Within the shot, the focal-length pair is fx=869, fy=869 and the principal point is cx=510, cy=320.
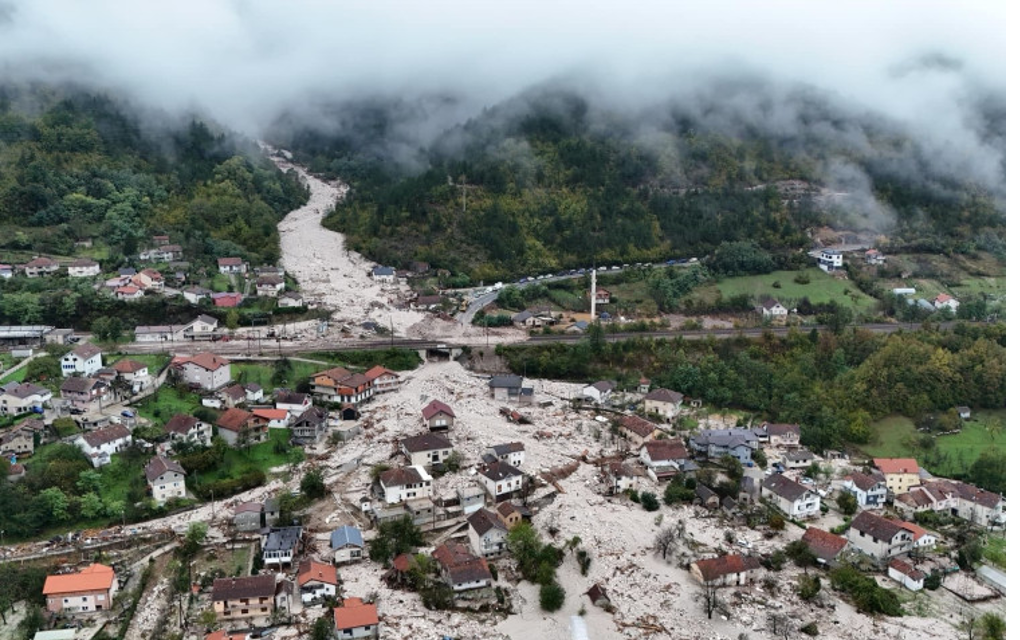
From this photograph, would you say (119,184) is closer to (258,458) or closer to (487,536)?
(258,458)

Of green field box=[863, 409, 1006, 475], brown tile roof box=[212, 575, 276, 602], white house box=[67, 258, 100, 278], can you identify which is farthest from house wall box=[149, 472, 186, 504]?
green field box=[863, 409, 1006, 475]

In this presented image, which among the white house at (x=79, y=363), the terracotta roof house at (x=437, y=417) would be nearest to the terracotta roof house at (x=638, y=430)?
the terracotta roof house at (x=437, y=417)

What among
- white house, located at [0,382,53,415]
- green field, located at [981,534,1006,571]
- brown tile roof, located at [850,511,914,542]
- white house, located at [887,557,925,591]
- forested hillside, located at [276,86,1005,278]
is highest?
forested hillside, located at [276,86,1005,278]

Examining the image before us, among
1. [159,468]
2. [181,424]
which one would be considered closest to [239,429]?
[181,424]

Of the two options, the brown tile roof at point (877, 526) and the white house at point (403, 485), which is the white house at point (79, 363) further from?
the brown tile roof at point (877, 526)

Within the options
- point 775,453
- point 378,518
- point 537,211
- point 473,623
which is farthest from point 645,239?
point 473,623

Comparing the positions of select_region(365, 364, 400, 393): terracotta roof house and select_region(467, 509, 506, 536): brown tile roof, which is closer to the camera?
select_region(467, 509, 506, 536): brown tile roof

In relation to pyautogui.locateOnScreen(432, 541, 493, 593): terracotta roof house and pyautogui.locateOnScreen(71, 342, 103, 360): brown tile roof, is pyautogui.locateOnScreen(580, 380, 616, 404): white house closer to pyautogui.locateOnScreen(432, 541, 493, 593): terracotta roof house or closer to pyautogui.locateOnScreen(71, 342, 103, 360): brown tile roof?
pyautogui.locateOnScreen(432, 541, 493, 593): terracotta roof house
